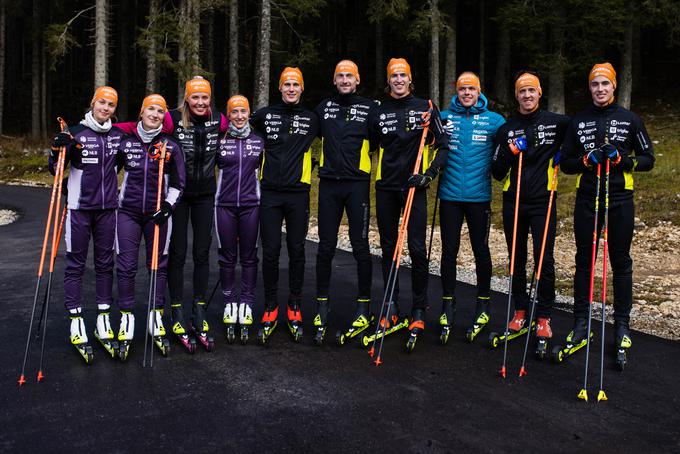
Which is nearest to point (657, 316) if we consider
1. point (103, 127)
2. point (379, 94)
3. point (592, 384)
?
point (592, 384)

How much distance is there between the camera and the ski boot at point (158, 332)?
576 centimetres

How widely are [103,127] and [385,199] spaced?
2.82 meters

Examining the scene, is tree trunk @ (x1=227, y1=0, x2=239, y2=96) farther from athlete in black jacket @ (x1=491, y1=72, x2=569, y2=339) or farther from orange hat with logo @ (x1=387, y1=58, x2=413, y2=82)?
athlete in black jacket @ (x1=491, y1=72, x2=569, y2=339)

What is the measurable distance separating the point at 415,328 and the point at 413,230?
3.26 feet

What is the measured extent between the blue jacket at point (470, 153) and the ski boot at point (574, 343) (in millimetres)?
1549

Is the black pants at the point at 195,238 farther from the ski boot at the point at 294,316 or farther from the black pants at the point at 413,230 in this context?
the black pants at the point at 413,230

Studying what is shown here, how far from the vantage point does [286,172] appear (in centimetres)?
627

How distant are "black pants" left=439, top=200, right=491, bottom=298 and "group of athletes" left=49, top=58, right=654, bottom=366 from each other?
0.01 metres

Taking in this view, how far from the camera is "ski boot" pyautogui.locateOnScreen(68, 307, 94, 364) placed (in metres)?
5.56

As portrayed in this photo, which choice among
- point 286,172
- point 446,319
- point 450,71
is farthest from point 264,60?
point 446,319

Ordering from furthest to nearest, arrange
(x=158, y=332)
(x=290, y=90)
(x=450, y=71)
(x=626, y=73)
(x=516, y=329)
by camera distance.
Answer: (x=450, y=71) < (x=626, y=73) < (x=516, y=329) < (x=290, y=90) < (x=158, y=332)

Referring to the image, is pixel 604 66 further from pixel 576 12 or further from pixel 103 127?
pixel 576 12

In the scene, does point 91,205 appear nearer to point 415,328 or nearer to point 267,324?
point 267,324

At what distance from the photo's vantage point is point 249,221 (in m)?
6.36
